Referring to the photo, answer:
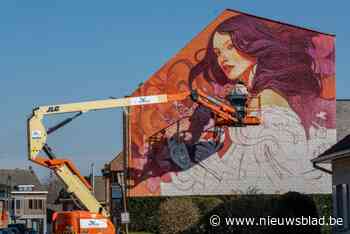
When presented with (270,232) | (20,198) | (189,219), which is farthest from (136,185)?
(20,198)

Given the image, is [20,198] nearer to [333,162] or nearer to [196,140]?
[196,140]

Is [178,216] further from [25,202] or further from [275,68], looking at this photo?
[25,202]

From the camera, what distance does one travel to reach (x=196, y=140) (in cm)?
4538

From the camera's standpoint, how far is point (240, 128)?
4559 cm

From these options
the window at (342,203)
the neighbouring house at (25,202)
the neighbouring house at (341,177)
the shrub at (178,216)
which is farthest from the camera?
the neighbouring house at (25,202)

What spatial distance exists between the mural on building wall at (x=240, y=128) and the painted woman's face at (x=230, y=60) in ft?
0.19

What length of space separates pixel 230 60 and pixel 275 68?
2717mm

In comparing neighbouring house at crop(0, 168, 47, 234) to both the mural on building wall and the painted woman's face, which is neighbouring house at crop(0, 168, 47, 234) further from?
the painted woman's face

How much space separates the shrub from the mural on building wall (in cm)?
1045

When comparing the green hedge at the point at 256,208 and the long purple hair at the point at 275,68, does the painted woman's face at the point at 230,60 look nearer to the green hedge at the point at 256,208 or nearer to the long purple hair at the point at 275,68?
the long purple hair at the point at 275,68

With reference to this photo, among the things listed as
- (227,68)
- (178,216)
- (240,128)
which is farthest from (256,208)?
(227,68)

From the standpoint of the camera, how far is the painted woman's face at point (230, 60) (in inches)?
1807

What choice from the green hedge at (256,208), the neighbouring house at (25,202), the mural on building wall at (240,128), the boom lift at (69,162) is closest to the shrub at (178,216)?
the green hedge at (256,208)

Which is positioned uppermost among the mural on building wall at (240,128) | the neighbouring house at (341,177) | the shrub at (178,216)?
the mural on building wall at (240,128)
